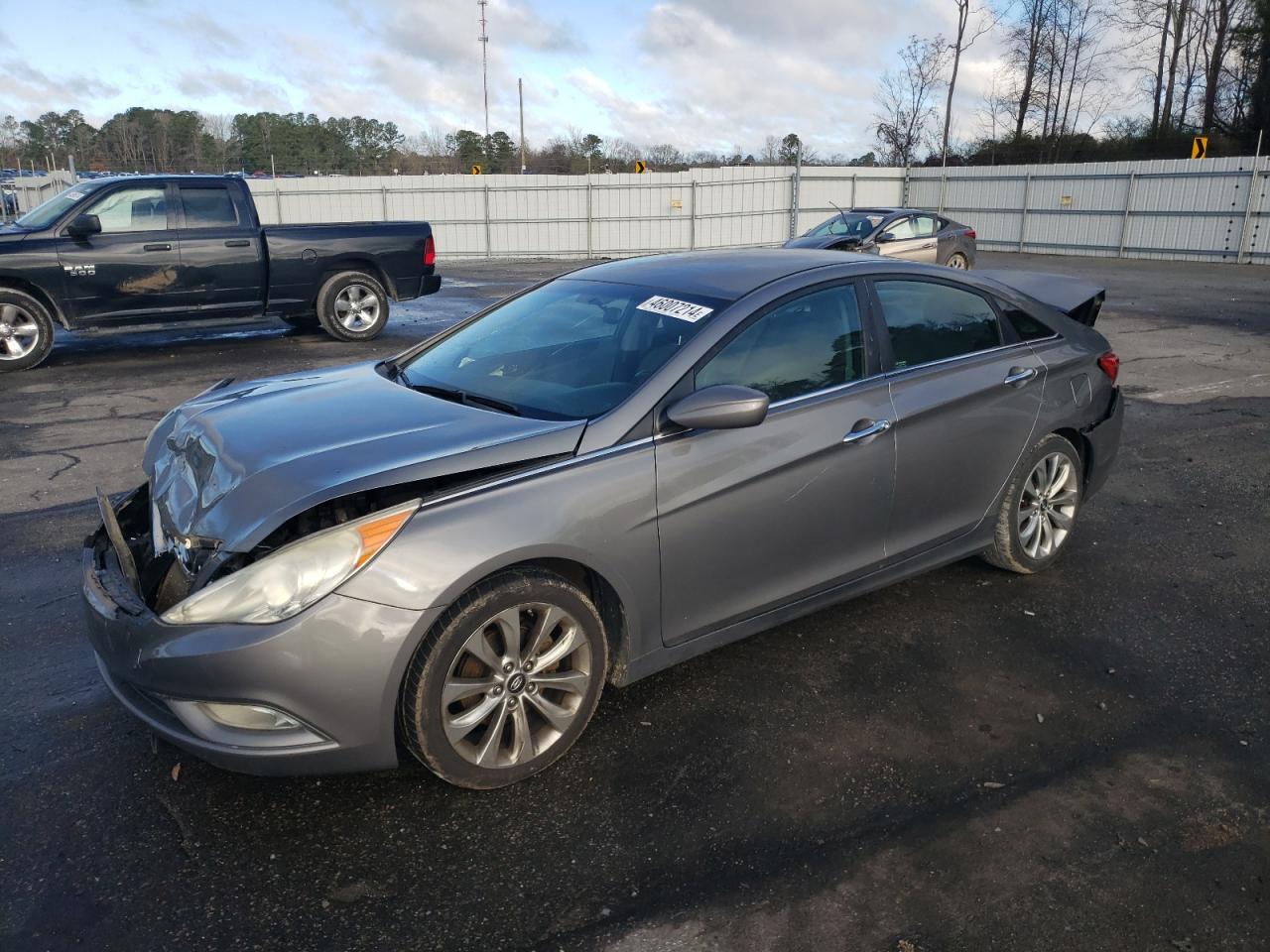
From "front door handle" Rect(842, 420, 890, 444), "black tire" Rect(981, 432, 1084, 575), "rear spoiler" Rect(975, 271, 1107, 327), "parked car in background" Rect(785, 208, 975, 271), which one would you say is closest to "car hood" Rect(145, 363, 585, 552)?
"front door handle" Rect(842, 420, 890, 444)

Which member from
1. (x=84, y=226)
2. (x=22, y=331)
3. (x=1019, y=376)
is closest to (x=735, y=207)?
(x=84, y=226)

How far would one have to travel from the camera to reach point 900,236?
57.5 ft

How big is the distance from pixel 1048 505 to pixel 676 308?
7.47 ft

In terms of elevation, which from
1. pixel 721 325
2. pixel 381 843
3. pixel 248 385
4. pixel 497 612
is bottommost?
pixel 381 843

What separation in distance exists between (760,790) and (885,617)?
59.8 inches

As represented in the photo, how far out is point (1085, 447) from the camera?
4934 mm

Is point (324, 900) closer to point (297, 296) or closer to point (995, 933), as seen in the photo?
point (995, 933)

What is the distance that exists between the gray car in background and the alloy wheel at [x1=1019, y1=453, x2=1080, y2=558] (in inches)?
1.8

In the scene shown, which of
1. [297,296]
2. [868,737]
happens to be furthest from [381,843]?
[297,296]

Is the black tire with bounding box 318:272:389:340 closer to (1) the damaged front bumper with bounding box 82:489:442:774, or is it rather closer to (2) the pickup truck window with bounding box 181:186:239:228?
(2) the pickup truck window with bounding box 181:186:239:228

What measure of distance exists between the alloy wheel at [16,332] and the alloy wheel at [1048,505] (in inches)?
393

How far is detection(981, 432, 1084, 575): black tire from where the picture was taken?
4.57 m

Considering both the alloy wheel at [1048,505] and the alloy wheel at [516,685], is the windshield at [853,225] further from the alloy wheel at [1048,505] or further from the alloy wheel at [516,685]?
the alloy wheel at [516,685]

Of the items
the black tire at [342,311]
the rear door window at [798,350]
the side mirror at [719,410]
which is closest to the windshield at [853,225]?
the black tire at [342,311]
